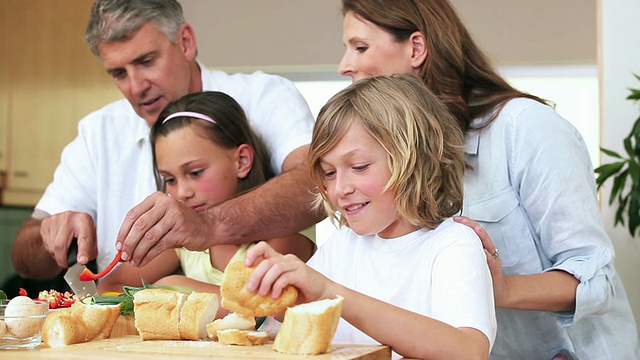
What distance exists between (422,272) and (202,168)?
765mm

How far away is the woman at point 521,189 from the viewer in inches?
57.1

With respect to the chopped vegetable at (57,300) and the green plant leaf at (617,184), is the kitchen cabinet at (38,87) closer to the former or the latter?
the green plant leaf at (617,184)

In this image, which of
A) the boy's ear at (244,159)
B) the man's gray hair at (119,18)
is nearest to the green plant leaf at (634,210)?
the boy's ear at (244,159)

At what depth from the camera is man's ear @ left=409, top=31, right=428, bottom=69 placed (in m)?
1.63

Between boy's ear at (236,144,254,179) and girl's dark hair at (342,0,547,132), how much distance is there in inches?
17.4

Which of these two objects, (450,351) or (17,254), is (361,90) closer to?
(450,351)

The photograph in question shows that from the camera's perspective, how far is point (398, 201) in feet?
4.25

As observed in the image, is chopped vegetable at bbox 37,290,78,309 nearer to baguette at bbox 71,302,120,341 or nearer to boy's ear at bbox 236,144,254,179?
baguette at bbox 71,302,120,341

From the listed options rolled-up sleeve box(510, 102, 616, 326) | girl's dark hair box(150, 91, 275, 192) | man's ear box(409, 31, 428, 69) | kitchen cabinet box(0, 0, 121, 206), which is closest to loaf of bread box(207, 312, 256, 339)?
rolled-up sleeve box(510, 102, 616, 326)

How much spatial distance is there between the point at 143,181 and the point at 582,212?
3.62 feet

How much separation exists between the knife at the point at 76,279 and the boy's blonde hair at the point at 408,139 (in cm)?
48

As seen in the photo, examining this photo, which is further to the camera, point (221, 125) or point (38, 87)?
point (38, 87)

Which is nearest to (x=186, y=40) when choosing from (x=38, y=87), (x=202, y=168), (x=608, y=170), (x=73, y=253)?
(x=202, y=168)

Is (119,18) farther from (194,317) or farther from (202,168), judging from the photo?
(194,317)
